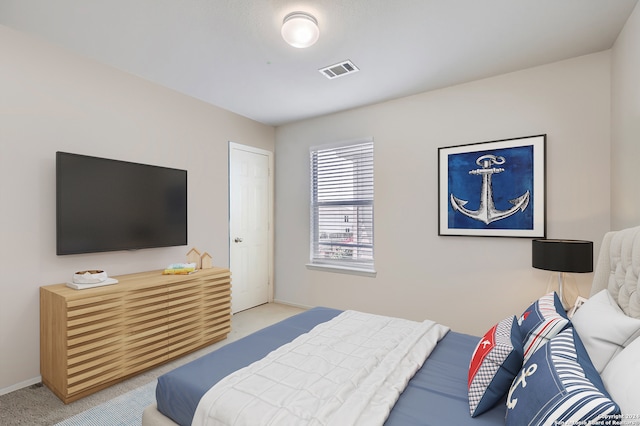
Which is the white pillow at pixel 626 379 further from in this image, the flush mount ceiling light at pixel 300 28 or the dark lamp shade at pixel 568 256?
the flush mount ceiling light at pixel 300 28

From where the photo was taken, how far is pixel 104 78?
2.81 metres

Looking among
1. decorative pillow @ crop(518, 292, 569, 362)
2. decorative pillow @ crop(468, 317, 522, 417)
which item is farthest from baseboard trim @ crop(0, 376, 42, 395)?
decorative pillow @ crop(518, 292, 569, 362)

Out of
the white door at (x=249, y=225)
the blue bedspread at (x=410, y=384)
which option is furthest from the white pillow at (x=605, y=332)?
the white door at (x=249, y=225)

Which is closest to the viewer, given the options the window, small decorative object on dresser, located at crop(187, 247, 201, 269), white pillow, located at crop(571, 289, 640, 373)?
white pillow, located at crop(571, 289, 640, 373)

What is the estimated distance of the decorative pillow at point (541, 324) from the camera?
3.98ft

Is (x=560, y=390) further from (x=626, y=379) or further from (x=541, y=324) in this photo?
(x=541, y=324)

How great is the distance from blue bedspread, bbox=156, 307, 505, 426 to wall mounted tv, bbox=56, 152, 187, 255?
171cm

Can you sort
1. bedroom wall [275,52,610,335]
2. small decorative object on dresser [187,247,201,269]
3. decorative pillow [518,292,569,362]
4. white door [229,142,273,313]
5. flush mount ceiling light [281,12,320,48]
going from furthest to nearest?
white door [229,142,273,313] < small decorative object on dresser [187,247,201,269] < bedroom wall [275,52,610,335] < flush mount ceiling light [281,12,320,48] < decorative pillow [518,292,569,362]

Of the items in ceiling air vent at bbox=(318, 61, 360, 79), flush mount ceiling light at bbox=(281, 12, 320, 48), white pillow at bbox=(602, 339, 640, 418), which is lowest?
white pillow at bbox=(602, 339, 640, 418)

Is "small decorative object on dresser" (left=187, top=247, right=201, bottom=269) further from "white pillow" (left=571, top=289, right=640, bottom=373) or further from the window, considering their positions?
"white pillow" (left=571, top=289, right=640, bottom=373)

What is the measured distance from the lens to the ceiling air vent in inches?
111

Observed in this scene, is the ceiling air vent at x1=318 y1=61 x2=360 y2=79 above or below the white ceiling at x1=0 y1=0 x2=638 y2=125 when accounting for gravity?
below

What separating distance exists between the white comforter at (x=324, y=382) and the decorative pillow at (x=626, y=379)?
0.70 m

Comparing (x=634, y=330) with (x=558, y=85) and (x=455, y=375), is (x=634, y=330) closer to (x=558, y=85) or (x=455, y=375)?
(x=455, y=375)
